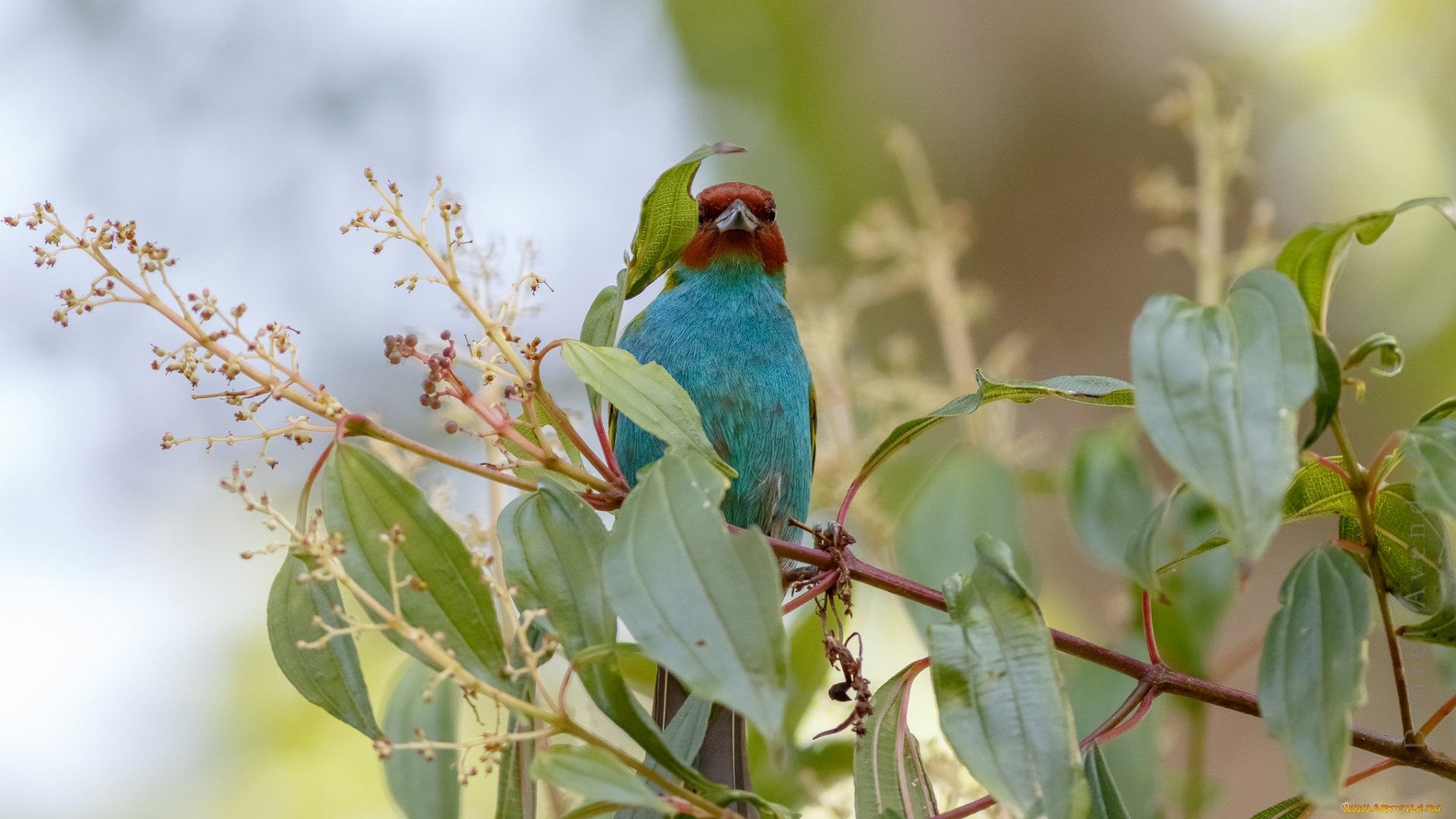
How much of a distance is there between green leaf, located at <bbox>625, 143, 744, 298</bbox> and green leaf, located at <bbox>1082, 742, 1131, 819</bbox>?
1.10 metres

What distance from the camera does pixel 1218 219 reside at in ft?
10.6

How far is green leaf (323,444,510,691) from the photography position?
1571 millimetres

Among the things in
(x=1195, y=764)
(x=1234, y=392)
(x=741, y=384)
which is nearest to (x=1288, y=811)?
(x=1234, y=392)

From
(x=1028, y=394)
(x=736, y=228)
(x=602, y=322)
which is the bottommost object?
(x=1028, y=394)

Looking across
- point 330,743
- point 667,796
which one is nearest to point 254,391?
point 667,796

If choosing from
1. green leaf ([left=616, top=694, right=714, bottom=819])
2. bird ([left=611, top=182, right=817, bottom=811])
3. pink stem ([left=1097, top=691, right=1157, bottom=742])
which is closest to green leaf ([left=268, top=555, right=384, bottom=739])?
green leaf ([left=616, top=694, right=714, bottom=819])

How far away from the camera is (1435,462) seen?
1.43 metres

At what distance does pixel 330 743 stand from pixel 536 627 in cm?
484

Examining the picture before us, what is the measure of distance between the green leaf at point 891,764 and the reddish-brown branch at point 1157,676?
0.45 feet

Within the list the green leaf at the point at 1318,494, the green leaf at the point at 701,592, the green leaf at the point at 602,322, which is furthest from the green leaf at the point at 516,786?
the green leaf at the point at 1318,494

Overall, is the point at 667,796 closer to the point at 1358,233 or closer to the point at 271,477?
the point at 1358,233

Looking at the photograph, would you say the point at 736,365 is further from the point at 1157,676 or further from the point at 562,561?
the point at 1157,676

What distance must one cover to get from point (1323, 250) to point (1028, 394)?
1.63 ft

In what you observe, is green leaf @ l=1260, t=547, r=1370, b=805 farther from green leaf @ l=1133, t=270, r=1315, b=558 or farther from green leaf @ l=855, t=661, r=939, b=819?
green leaf @ l=855, t=661, r=939, b=819
